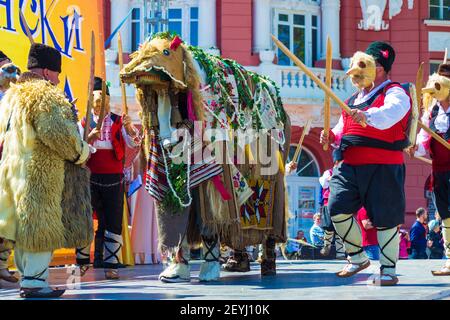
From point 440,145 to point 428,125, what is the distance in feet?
0.93

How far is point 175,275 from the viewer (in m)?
8.74

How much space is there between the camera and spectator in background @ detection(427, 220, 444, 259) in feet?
58.7

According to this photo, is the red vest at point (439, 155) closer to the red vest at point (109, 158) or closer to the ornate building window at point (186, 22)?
the red vest at point (109, 158)

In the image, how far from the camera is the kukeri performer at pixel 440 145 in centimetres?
971

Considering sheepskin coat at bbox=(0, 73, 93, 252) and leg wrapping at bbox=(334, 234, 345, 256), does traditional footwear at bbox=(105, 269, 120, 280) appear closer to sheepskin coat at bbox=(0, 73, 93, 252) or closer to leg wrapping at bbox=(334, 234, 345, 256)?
sheepskin coat at bbox=(0, 73, 93, 252)

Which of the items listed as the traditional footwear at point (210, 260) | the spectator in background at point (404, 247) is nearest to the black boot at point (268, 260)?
the traditional footwear at point (210, 260)

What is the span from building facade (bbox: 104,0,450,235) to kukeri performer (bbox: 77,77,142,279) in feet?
44.9

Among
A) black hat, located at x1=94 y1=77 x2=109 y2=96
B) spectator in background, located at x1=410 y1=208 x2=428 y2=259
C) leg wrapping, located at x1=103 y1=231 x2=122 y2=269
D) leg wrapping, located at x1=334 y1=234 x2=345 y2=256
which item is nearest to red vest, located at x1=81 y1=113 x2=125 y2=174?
black hat, located at x1=94 y1=77 x2=109 y2=96

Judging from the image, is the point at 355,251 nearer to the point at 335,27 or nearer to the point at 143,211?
the point at 143,211

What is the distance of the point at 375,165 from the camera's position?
8.34 meters

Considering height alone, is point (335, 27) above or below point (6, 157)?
above

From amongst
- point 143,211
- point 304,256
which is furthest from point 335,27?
point 143,211
